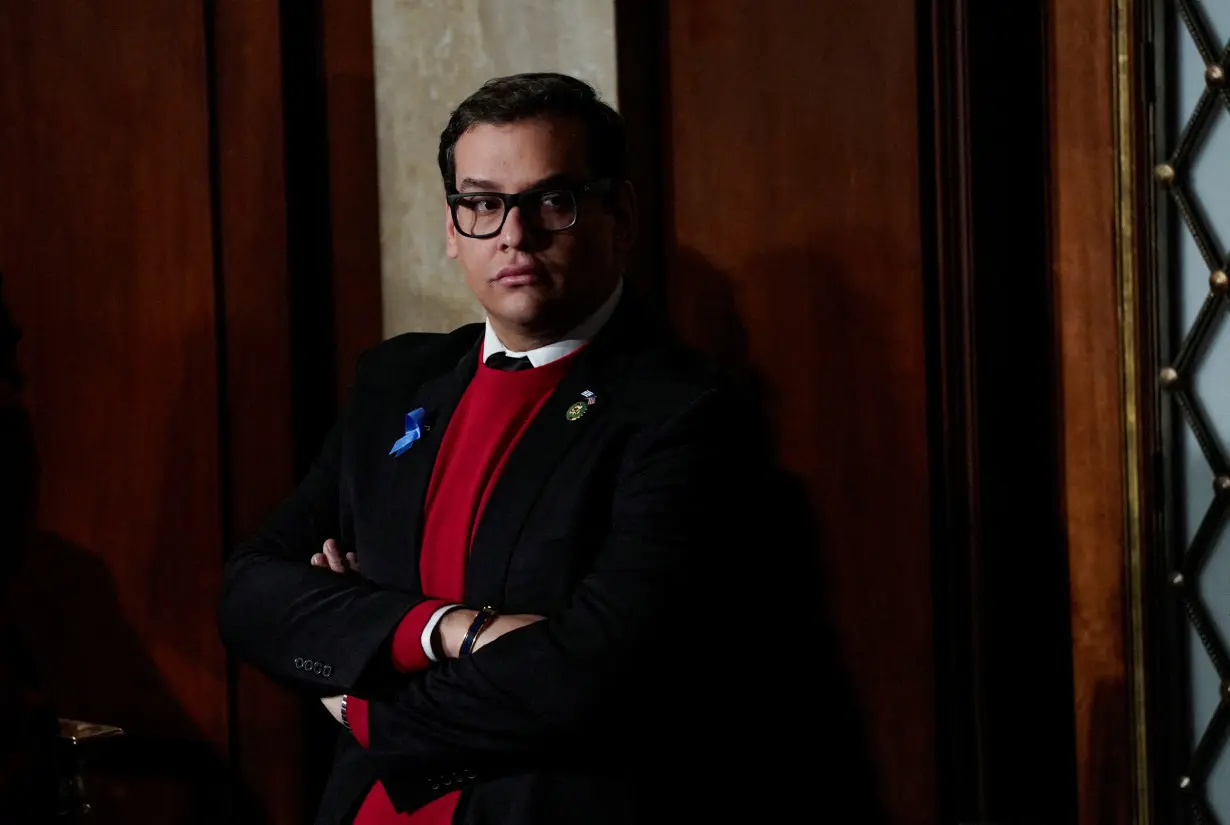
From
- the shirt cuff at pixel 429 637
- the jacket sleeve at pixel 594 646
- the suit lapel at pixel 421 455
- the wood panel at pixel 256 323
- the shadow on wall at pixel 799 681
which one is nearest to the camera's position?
the jacket sleeve at pixel 594 646

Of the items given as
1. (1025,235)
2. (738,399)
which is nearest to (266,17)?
(738,399)

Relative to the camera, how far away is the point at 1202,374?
1701 millimetres

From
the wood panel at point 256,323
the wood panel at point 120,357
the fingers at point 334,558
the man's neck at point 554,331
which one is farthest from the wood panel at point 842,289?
the wood panel at point 120,357

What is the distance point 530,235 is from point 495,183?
0.09 metres

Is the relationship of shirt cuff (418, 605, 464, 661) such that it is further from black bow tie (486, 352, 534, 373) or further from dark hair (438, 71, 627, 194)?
dark hair (438, 71, 627, 194)

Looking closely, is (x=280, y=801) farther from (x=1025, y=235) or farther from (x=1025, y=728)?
(x=1025, y=235)

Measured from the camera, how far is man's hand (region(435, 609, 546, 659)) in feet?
5.32

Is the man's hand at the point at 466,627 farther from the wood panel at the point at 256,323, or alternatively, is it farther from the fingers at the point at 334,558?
the wood panel at the point at 256,323

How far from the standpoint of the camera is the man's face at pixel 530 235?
1.73 metres

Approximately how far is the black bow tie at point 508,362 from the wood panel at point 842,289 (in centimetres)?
37

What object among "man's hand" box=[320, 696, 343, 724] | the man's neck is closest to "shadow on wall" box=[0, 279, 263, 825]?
"man's hand" box=[320, 696, 343, 724]

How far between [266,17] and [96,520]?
3.17 ft

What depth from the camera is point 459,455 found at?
1.83m

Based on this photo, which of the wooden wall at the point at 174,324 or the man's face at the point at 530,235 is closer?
the man's face at the point at 530,235
